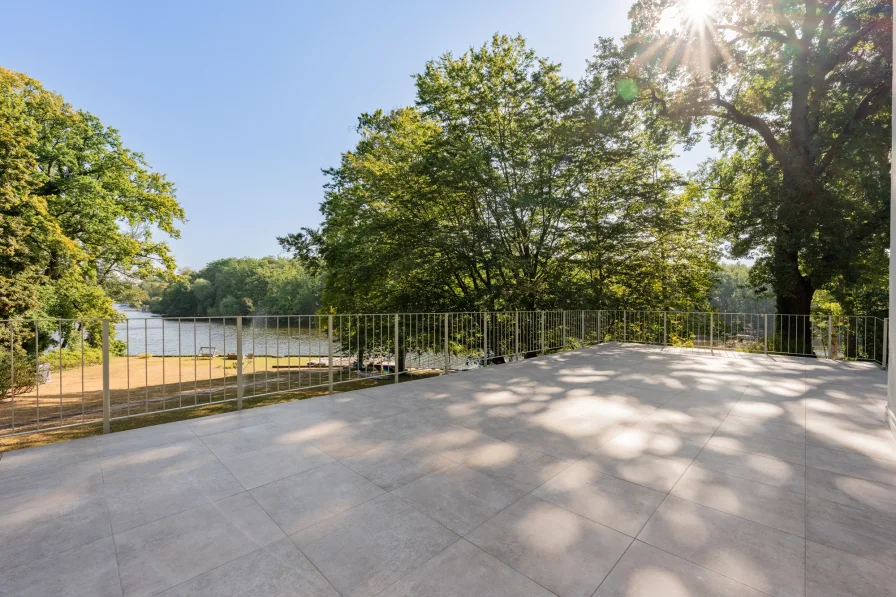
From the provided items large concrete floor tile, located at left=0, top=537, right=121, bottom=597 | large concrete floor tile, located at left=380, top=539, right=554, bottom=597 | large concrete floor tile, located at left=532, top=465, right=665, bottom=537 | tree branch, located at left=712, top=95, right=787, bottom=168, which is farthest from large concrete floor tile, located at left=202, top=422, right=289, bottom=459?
tree branch, located at left=712, top=95, right=787, bottom=168

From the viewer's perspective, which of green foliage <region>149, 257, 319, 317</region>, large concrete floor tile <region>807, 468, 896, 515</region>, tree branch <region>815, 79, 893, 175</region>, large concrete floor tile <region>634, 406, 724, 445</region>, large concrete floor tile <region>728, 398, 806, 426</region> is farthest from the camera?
green foliage <region>149, 257, 319, 317</region>

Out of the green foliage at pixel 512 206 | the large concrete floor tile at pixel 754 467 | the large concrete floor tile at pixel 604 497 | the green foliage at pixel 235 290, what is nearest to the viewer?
the large concrete floor tile at pixel 604 497

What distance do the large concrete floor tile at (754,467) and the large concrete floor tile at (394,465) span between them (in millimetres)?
1986

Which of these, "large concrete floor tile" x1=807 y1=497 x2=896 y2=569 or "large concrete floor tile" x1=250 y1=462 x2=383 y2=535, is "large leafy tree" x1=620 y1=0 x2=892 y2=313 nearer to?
"large concrete floor tile" x1=807 y1=497 x2=896 y2=569

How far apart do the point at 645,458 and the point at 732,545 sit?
101 cm

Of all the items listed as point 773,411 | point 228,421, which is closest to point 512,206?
point 773,411

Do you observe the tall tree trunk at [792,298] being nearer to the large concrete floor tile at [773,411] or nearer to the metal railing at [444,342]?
the metal railing at [444,342]

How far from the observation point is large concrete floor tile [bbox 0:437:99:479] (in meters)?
2.60

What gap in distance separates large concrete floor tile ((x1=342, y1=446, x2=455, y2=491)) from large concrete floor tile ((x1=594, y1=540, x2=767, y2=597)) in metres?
1.30

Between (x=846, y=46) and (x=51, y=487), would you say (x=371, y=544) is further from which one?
(x=846, y=46)

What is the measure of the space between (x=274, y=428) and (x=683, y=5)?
14.7 metres

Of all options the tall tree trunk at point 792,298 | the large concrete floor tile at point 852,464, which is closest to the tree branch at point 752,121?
the tall tree trunk at point 792,298

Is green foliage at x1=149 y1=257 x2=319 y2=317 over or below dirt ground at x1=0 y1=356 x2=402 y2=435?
over

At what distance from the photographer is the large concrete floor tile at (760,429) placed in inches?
128
